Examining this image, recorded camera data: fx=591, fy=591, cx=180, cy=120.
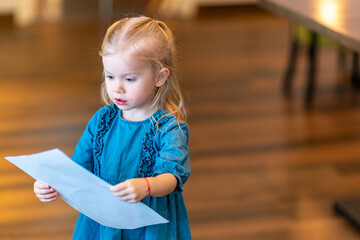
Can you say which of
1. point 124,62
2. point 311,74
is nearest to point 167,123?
point 124,62

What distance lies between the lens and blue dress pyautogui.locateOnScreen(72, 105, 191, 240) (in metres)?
1.25

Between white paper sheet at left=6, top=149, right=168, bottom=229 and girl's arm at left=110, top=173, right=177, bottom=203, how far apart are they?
0.08ft

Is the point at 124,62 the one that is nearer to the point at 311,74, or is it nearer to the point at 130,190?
the point at 130,190

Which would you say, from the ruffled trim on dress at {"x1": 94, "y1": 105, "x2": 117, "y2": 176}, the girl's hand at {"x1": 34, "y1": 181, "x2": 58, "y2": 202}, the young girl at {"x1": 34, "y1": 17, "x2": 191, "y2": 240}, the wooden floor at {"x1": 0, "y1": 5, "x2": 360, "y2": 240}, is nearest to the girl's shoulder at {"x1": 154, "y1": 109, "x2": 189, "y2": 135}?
the young girl at {"x1": 34, "y1": 17, "x2": 191, "y2": 240}

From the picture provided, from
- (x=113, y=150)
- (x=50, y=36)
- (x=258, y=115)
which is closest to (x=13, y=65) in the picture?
(x=50, y=36)

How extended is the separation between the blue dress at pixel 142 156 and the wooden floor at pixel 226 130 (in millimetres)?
1074

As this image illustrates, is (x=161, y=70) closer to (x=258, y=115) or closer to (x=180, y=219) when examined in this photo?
(x=180, y=219)

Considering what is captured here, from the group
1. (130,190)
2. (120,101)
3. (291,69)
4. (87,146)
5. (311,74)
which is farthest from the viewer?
(291,69)

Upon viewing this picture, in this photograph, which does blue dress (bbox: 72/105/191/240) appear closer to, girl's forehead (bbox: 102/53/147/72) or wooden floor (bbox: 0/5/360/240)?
girl's forehead (bbox: 102/53/147/72)

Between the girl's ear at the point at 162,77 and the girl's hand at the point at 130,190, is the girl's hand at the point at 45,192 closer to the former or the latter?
the girl's hand at the point at 130,190

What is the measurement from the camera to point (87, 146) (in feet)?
4.41

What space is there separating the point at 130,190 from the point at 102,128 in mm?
245

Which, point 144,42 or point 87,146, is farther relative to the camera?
point 87,146

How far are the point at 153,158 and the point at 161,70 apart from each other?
0.19 meters
